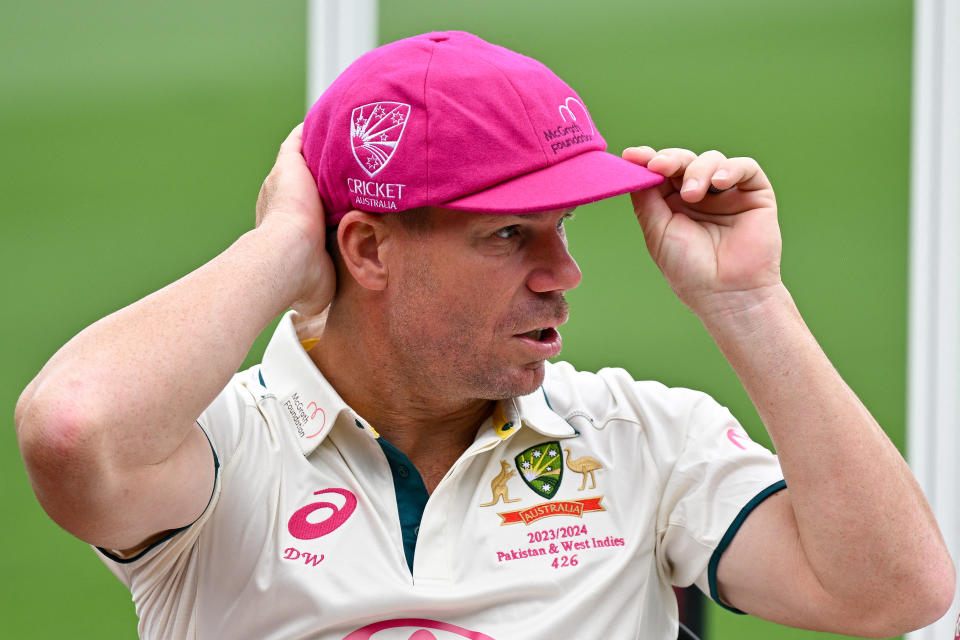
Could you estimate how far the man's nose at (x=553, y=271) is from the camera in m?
1.40

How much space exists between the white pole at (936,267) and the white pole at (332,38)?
1328 mm

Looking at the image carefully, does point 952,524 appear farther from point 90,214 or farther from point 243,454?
point 90,214

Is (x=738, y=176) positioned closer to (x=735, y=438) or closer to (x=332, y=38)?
(x=735, y=438)

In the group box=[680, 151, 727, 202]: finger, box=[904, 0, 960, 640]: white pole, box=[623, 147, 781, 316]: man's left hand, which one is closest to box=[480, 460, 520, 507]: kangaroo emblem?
box=[623, 147, 781, 316]: man's left hand

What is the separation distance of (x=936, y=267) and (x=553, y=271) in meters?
1.33

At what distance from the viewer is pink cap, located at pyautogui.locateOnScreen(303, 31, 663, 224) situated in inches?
52.8

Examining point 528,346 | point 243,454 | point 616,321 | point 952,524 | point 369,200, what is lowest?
point 952,524

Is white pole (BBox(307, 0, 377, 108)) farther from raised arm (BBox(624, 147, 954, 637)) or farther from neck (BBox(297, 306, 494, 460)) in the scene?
raised arm (BBox(624, 147, 954, 637))

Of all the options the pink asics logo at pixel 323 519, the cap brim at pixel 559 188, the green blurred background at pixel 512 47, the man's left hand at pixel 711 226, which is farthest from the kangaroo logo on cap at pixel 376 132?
the green blurred background at pixel 512 47

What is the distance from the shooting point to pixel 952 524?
92.7 inches

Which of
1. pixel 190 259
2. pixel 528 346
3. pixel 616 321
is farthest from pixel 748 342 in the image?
pixel 190 259

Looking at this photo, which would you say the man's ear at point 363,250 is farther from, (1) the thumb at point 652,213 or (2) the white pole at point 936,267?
(2) the white pole at point 936,267

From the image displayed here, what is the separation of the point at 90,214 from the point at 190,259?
282 millimetres

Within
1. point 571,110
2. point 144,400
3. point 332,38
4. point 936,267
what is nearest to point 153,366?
point 144,400
